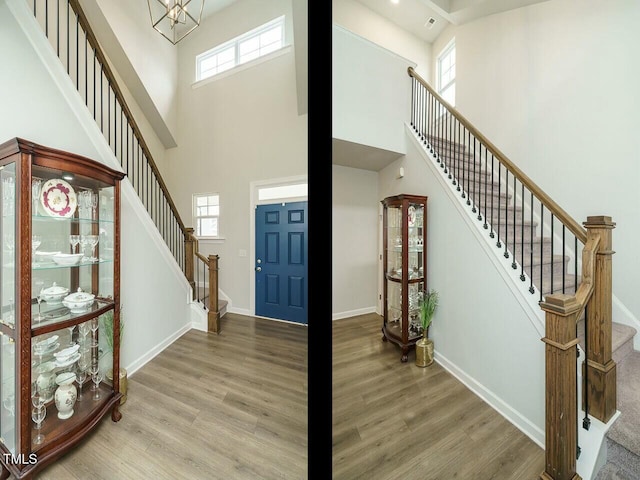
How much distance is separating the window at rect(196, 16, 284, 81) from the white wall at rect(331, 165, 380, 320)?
1.78ft

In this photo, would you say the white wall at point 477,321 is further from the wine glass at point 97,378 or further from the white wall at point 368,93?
the wine glass at point 97,378

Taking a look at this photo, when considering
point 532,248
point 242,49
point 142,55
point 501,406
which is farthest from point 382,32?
point 501,406

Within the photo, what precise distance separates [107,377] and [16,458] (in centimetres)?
20

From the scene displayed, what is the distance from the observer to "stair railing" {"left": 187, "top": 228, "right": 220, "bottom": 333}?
74 centimetres

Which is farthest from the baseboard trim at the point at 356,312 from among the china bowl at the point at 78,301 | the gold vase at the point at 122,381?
the china bowl at the point at 78,301

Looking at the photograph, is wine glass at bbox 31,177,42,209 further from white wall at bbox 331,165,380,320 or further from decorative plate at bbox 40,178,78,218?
white wall at bbox 331,165,380,320

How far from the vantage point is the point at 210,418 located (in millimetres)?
710

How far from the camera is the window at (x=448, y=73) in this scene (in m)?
0.91

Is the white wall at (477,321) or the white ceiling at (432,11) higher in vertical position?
the white ceiling at (432,11)

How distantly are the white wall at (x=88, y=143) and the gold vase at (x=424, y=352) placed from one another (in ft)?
3.24

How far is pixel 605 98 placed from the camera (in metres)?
0.66

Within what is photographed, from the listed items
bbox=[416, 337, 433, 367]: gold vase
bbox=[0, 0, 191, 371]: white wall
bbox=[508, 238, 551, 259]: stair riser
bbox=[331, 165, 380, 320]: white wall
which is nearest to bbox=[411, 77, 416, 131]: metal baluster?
bbox=[331, 165, 380, 320]: white wall

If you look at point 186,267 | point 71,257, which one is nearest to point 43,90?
point 71,257

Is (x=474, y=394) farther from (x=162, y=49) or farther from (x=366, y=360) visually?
(x=162, y=49)
